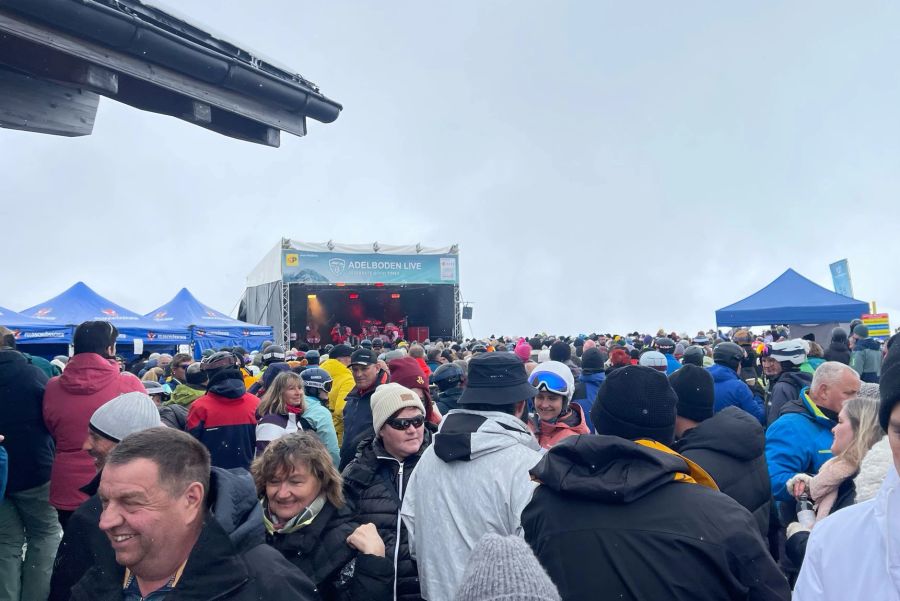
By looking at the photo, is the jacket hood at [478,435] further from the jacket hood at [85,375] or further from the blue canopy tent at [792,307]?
the blue canopy tent at [792,307]

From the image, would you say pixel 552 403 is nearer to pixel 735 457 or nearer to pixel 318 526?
pixel 735 457

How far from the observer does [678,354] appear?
32.2 ft

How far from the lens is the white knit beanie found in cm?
261

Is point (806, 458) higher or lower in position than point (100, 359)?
lower

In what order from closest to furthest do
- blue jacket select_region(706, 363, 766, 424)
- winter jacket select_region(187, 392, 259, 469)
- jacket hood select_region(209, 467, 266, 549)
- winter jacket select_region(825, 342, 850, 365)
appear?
1. jacket hood select_region(209, 467, 266, 549)
2. winter jacket select_region(187, 392, 259, 469)
3. blue jacket select_region(706, 363, 766, 424)
4. winter jacket select_region(825, 342, 850, 365)

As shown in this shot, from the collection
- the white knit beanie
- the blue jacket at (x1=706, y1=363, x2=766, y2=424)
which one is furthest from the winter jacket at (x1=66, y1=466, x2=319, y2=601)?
the blue jacket at (x1=706, y1=363, x2=766, y2=424)

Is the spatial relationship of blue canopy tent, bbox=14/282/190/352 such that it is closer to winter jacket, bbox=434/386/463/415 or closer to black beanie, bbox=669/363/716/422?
winter jacket, bbox=434/386/463/415

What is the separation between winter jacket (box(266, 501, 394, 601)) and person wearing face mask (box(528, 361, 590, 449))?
4.16 feet

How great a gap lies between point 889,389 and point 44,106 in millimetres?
3695

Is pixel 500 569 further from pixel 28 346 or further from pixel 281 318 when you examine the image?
pixel 281 318

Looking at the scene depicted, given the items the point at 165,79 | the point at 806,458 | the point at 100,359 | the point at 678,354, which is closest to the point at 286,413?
the point at 100,359

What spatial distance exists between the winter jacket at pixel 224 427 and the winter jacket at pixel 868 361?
6.97 metres

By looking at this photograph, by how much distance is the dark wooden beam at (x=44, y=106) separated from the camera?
2822 millimetres

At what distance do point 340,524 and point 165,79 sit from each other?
234 cm
